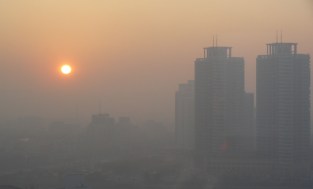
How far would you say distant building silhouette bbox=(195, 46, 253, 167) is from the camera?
38.9 feet

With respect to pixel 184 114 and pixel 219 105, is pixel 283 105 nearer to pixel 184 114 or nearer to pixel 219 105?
pixel 219 105

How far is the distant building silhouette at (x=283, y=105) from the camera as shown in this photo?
11.7 m

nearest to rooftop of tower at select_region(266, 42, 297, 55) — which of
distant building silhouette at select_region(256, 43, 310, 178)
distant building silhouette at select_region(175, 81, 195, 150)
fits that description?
distant building silhouette at select_region(256, 43, 310, 178)

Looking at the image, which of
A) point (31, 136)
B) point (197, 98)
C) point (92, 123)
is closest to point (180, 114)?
point (197, 98)

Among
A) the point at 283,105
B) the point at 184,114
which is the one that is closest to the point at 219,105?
the point at 184,114

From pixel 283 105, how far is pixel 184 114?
1.60 m

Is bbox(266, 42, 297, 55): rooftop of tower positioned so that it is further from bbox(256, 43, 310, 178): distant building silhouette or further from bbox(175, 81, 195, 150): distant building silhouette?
bbox(175, 81, 195, 150): distant building silhouette

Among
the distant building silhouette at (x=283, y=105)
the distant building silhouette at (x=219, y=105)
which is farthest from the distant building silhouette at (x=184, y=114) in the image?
the distant building silhouette at (x=283, y=105)

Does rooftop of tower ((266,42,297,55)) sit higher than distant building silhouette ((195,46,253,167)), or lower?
higher

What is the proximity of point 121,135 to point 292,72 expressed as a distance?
2.89 metres

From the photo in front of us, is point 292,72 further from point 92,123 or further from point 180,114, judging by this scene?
point 92,123

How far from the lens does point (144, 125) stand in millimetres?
12156

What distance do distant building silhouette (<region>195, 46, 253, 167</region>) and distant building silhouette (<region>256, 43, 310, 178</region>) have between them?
28 centimetres

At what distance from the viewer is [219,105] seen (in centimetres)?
1239
